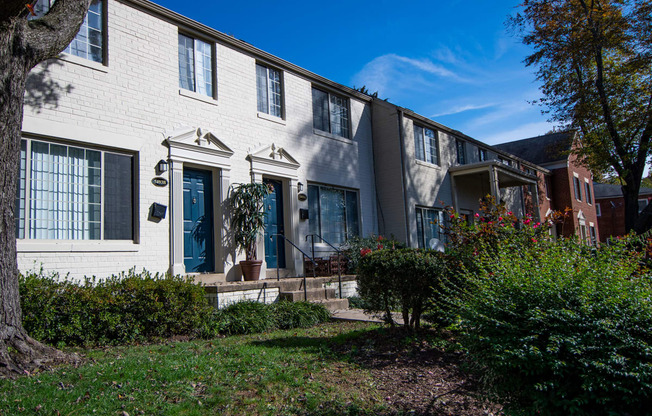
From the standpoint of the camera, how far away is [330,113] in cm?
1361

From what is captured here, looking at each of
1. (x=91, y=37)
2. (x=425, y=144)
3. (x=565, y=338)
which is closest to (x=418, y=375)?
(x=565, y=338)

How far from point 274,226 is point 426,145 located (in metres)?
7.80

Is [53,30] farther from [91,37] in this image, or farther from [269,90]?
[269,90]

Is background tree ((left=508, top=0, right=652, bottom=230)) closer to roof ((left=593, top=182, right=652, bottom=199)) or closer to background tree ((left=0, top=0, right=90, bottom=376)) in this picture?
background tree ((left=0, top=0, right=90, bottom=376))

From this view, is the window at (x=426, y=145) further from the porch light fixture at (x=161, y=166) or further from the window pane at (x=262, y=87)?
the porch light fixture at (x=161, y=166)

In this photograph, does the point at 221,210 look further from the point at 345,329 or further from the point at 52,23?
the point at 52,23

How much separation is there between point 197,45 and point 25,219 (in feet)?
16.7

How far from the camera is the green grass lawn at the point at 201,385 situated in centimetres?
393

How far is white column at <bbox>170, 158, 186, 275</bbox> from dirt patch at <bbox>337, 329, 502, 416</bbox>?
4.04 metres

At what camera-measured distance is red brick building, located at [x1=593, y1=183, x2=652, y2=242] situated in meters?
39.7

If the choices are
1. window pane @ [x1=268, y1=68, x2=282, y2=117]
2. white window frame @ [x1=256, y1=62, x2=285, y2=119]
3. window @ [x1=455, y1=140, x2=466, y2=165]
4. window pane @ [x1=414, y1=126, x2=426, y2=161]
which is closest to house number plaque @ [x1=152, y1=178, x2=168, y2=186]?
white window frame @ [x1=256, y1=62, x2=285, y2=119]

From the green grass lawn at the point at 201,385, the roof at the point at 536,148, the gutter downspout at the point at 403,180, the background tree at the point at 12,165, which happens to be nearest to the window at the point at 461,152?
the gutter downspout at the point at 403,180

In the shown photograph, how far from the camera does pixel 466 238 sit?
678 centimetres

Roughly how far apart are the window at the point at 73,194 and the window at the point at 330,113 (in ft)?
19.4
